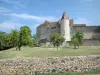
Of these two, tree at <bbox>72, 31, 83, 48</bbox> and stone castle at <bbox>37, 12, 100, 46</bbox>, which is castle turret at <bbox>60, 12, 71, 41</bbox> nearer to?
stone castle at <bbox>37, 12, 100, 46</bbox>

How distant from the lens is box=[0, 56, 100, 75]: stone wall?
34406 millimetres

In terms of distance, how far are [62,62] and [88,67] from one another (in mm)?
3566

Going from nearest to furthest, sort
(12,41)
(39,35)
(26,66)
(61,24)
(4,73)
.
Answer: (4,73) < (26,66) < (12,41) < (61,24) < (39,35)

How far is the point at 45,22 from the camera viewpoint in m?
125

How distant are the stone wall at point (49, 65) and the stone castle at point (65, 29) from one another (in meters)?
72.6

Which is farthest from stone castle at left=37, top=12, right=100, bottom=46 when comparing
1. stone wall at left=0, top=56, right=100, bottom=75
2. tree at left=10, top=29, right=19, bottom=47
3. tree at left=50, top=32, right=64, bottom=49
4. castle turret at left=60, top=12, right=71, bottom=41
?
stone wall at left=0, top=56, right=100, bottom=75

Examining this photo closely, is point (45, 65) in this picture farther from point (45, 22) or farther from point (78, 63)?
point (45, 22)

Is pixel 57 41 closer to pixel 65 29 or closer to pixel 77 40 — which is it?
pixel 77 40

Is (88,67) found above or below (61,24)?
below

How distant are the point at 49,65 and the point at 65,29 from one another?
259ft

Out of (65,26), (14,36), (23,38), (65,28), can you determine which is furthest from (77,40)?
(65,26)

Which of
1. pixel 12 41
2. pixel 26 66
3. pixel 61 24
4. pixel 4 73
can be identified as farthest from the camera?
pixel 61 24

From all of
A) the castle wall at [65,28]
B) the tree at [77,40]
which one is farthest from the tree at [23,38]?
the castle wall at [65,28]

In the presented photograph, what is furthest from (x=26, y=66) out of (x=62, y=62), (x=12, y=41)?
(x=12, y=41)
